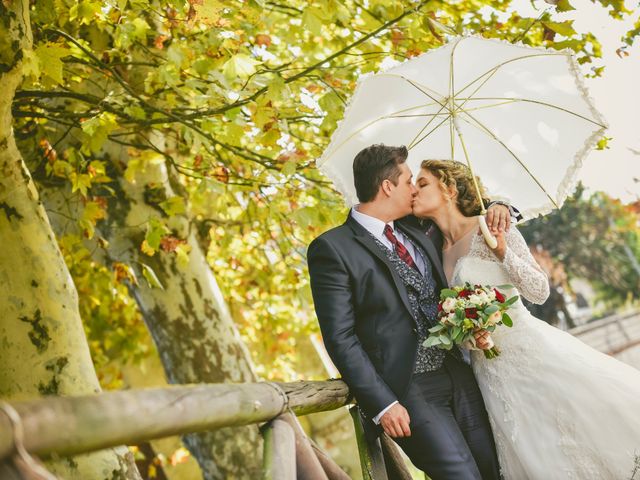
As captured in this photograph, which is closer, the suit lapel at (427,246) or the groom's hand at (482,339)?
the groom's hand at (482,339)

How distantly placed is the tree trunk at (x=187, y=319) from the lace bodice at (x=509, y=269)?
2.29 meters

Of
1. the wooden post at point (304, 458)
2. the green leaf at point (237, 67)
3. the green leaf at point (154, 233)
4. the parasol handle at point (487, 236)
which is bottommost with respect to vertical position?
the wooden post at point (304, 458)

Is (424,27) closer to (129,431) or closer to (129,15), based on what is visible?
(129,15)

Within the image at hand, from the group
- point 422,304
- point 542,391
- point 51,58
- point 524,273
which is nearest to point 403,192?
point 422,304

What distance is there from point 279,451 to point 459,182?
2.26 metres

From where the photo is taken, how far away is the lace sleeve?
311 cm

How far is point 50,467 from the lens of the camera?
2623 millimetres

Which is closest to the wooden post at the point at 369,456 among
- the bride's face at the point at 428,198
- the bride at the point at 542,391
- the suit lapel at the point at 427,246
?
the bride at the point at 542,391

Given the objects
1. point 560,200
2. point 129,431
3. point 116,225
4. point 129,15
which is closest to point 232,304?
point 116,225

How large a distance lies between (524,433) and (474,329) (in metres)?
0.61

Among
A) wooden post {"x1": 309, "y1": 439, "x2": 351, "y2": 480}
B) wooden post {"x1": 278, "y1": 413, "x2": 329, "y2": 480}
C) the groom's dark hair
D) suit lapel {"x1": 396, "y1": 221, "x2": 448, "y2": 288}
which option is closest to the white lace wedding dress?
suit lapel {"x1": 396, "y1": 221, "x2": 448, "y2": 288}

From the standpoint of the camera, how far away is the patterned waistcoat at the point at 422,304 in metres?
2.89

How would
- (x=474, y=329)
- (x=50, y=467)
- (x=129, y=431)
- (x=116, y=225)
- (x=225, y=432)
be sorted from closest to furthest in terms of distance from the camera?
1. (x=129, y=431)
2. (x=50, y=467)
3. (x=474, y=329)
4. (x=225, y=432)
5. (x=116, y=225)

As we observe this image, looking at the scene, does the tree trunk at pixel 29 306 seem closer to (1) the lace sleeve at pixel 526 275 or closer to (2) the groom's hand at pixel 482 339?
(2) the groom's hand at pixel 482 339
